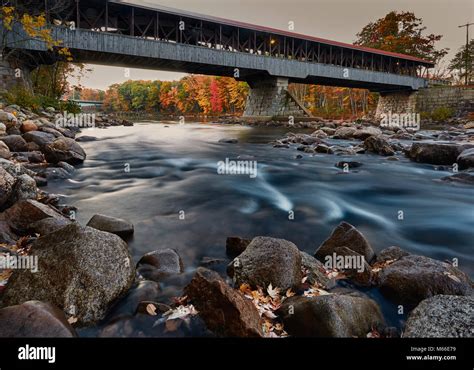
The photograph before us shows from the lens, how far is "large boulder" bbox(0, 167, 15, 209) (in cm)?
388

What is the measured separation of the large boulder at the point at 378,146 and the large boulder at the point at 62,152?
9.65m

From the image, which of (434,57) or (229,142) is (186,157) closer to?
(229,142)

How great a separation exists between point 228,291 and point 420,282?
67.5 inches

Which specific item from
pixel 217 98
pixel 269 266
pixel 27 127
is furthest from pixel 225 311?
pixel 217 98

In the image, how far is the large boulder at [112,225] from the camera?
3.96m

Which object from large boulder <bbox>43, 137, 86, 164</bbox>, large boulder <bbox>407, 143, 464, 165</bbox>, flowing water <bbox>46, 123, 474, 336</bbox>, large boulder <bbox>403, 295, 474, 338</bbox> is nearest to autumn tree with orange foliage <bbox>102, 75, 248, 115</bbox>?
large boulder <bbox>407, 143, 464, 165</bbox>

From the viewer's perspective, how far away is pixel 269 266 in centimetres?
284

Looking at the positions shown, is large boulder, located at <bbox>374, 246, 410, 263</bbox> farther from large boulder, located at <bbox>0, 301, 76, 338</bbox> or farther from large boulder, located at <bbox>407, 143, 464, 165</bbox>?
large boulder, located at <bbox>407, 143, 464, 165</bbox>

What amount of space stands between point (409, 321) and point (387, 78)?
37691 millimetres

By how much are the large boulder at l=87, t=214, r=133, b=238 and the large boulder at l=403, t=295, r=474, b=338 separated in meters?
3.24

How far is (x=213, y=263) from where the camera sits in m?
3.47

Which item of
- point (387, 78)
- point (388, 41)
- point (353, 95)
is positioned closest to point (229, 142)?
point (387, 78)

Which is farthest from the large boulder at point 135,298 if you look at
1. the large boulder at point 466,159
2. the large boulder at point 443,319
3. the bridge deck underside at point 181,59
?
the bridge deck underside at point 181,59

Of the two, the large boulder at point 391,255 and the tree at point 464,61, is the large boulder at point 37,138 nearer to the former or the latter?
the large boulder at point 391,255
